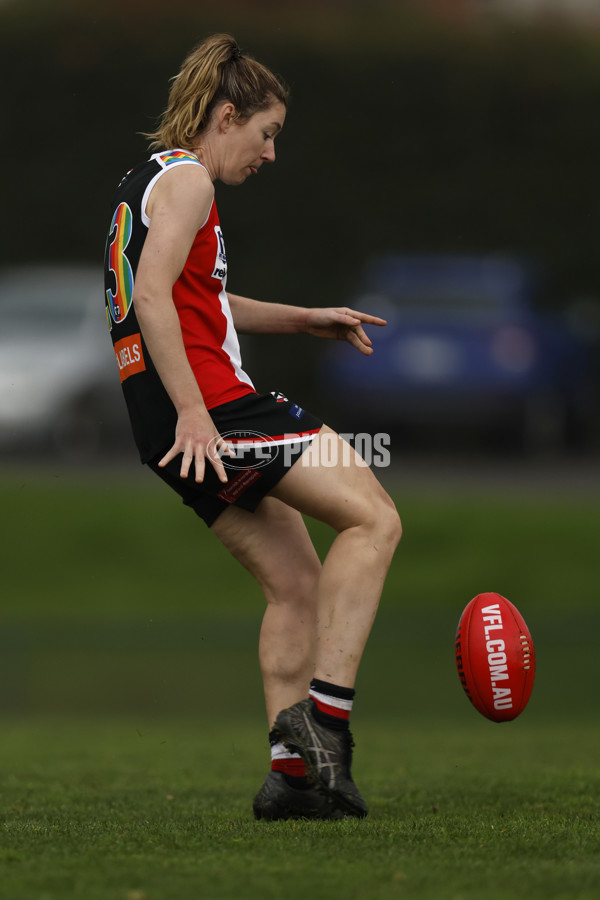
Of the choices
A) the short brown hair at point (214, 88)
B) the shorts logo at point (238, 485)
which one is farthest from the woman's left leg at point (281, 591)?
the short brown hair at point (214, 88)

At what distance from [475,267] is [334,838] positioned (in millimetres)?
11786

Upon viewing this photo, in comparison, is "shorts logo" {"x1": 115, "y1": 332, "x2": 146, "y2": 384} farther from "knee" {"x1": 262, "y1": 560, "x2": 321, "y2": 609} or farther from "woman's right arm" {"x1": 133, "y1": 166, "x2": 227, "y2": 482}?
"knee" {"x1": 262, "y1": 560, "x2": 321, "y2": 609}

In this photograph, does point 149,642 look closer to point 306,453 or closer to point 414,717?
point 414,717

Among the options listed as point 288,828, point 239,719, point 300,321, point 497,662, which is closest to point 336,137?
point 239,719

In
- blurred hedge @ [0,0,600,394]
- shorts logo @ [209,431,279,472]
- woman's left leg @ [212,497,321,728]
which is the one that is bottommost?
woman's left leg @ [212,497,321,728]

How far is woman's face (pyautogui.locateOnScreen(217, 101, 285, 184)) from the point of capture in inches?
130

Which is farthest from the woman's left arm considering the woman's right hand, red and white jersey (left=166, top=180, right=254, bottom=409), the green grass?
the green grass

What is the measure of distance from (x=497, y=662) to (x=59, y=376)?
336 inches

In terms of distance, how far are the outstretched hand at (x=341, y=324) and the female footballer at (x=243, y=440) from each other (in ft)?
1.14

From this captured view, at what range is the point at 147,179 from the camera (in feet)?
10.4

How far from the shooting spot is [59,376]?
11.5m

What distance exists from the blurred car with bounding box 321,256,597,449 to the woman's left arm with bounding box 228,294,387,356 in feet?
28.3

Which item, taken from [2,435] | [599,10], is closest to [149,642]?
[2,435]

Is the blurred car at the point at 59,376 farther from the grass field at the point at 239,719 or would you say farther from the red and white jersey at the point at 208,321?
the red and white jersey at the point at 208,321
